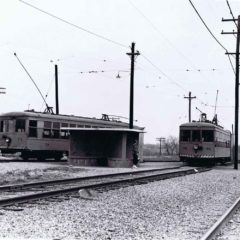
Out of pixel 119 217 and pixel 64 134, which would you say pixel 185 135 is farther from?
pixel 119 217

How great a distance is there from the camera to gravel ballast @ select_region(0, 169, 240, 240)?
24.5 ft

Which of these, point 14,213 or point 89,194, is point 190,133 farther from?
point 14,213

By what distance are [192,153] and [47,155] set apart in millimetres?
9626

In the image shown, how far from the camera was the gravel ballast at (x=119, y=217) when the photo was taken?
24.5 feet

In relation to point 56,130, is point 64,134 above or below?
below

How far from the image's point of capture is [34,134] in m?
29.7

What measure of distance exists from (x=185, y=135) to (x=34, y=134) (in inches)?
415

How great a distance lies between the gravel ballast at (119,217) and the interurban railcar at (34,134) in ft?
54.2

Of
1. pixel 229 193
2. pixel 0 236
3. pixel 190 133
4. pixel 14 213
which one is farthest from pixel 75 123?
pixel 0 236

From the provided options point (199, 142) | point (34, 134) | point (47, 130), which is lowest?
point (199, 142)

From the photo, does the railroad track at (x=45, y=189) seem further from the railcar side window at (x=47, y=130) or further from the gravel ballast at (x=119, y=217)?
the railcar side window at (x=47, y=130)

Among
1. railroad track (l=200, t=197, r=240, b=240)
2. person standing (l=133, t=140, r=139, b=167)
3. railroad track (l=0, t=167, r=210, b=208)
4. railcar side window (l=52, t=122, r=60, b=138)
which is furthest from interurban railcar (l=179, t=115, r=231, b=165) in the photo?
railroad track (l=200, t=197, r=240, b=240)

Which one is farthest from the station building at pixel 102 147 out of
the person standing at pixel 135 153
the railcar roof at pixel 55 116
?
the railcar roof at pixel 55 116

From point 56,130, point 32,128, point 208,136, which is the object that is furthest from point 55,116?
point 208,136
